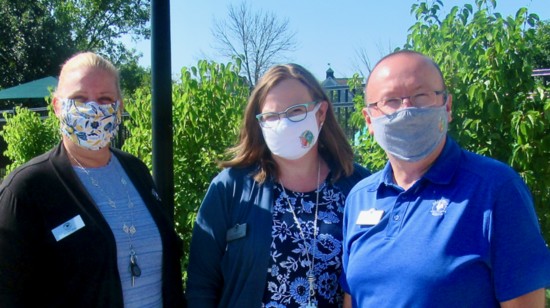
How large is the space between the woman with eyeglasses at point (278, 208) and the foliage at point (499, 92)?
1.15 metres

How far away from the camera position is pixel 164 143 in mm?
3090

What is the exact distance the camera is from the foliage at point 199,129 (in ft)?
13.3

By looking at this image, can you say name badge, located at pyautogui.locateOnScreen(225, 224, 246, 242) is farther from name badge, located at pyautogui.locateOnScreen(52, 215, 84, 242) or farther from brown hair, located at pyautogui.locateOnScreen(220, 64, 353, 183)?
name badge, located at pyautogui.locateOnScreen(52, 215, 84, 242)

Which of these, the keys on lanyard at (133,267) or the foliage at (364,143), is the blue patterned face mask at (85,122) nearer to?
the keys on lanyard at (133,267)

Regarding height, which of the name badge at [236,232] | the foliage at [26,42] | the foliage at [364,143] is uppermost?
the foliage at [26,42]

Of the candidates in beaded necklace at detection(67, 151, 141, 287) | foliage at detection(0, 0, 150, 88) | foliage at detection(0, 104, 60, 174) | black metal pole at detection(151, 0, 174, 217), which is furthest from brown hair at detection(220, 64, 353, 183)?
foliage at detection(0, 0, 150, 88)

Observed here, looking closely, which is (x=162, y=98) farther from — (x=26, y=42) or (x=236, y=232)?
(x=26, y=42)

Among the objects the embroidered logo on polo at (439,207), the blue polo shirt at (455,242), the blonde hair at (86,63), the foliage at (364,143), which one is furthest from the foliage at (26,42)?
the embroidered logo on polo at (439,207)

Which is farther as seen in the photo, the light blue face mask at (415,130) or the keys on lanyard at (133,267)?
the keys on lanyard at (133,267)

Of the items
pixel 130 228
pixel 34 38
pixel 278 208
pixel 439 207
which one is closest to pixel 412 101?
pixel 439 207

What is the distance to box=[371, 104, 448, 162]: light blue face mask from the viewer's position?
2.12 meters

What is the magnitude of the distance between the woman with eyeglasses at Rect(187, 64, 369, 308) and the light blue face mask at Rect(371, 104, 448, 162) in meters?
0.57

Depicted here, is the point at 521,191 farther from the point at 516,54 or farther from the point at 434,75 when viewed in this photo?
the point at 516,54

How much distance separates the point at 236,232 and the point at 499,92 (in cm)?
201
